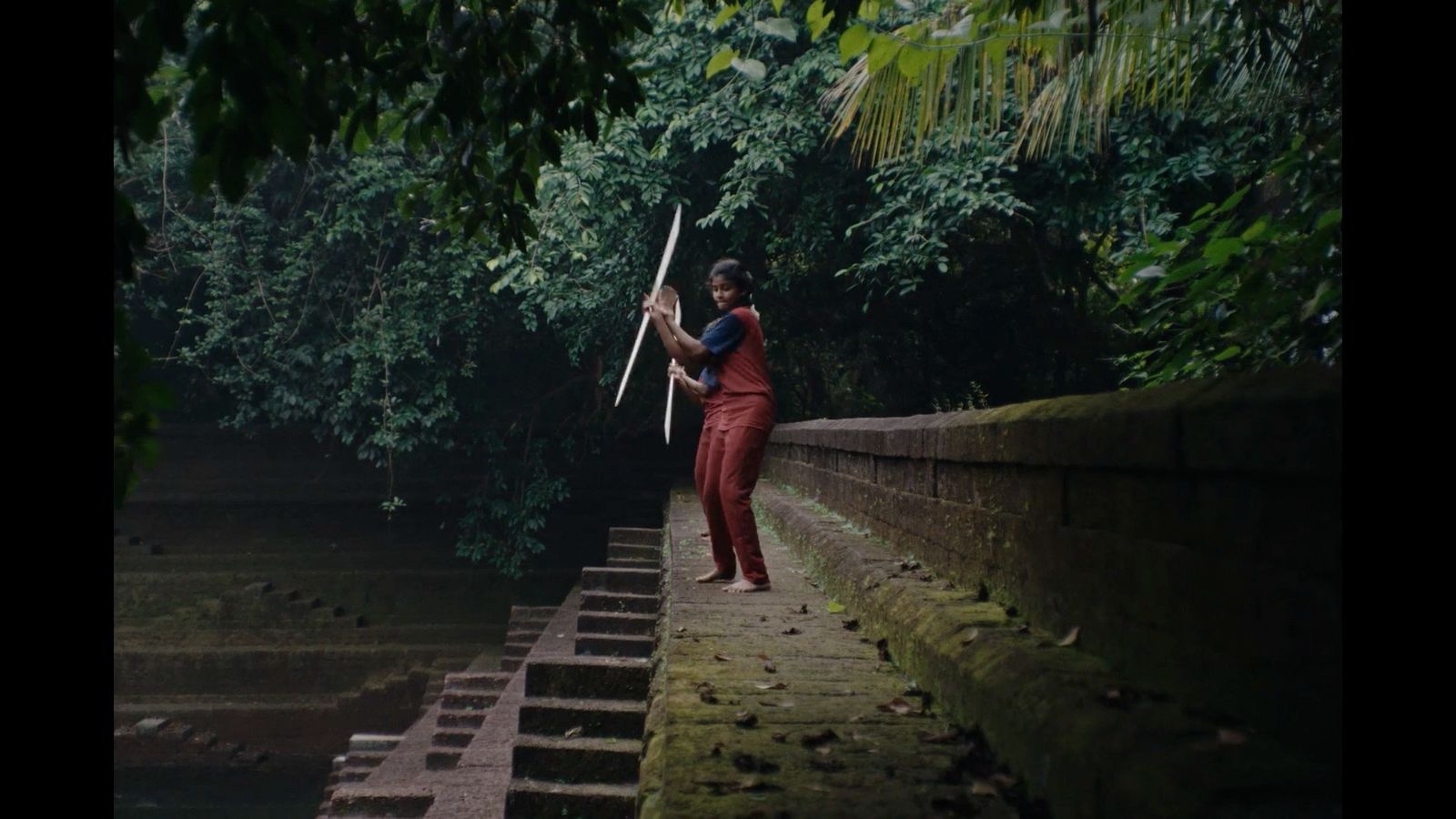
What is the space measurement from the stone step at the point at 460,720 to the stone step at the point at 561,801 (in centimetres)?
495

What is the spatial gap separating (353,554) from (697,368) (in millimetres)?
11714

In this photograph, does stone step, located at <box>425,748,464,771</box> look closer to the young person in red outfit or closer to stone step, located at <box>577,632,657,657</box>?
stone step, located at <box>577,632,657,657</box>

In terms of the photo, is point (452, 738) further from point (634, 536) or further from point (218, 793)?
point (218, 793)

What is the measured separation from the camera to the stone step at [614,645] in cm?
693

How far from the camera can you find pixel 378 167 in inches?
481

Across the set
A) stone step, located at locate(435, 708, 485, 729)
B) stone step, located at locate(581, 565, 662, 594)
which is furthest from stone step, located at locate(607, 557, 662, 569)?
stone step, located at locate(435, 708, 485, 729)

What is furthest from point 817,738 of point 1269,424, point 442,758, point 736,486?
point 442,758

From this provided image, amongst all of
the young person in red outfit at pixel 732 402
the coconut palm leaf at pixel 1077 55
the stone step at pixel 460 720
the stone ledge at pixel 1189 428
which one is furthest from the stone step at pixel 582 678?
the stone step at pixel 460 720

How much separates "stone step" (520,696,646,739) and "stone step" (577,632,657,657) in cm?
169

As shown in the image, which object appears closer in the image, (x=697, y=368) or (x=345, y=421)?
(x=697, y=368)

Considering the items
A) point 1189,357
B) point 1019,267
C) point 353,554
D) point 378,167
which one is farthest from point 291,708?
point 1189,357

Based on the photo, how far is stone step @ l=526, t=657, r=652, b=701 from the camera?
5469mm

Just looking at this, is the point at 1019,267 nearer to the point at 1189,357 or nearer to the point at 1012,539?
the point at 1189,357

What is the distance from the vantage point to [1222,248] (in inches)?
132
